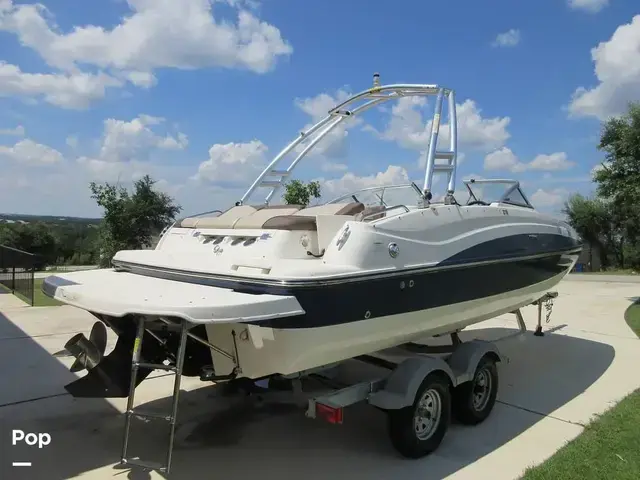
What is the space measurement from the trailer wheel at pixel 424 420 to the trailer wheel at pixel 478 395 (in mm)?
341

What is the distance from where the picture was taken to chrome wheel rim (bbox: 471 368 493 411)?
500 cm

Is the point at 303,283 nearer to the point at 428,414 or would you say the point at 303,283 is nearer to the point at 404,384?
the point at 404,384

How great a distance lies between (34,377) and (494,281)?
5298 mm

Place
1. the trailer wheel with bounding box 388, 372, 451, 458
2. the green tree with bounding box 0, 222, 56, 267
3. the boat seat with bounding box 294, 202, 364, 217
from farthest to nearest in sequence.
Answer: the green tree with bounding box 0, 222, 56, 267 < the boat seat with bounding box 294, 202, 364, 217 < the trailer wheel with bounding box 388, 372, 451, 458

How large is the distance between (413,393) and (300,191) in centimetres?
1461

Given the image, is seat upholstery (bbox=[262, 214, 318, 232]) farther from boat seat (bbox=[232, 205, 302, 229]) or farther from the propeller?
the propeller

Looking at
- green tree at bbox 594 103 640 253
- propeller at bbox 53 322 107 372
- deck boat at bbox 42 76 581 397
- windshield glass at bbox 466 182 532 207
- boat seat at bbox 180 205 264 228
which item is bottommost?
propeller at bbox 53 322 107 372

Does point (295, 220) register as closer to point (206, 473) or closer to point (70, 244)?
point (206, 473)

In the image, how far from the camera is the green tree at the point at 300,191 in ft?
58.6

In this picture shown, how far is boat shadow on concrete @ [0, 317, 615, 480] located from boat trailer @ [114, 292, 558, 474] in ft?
0.56

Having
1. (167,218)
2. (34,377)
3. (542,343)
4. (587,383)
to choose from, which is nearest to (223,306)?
(34,377)

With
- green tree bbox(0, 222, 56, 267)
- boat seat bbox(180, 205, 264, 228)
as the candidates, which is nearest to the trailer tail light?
boat seat bbox(180, 205, 264, 228)

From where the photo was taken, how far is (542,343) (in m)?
8.23

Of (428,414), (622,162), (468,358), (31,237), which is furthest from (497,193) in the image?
(31,237)
